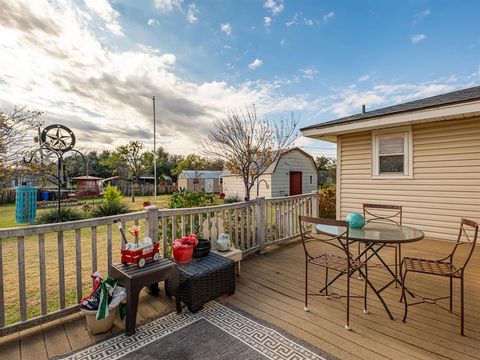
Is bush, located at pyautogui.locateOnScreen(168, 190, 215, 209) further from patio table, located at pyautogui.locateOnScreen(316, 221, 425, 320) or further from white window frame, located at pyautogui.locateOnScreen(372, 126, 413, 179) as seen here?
white window frame, located at pyautogui.locateOnScreen(372, 126, 413, 179)

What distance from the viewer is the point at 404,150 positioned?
5.18 metres

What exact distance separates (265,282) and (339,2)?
6.78 meters

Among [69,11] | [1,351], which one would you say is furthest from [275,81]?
[1,351]

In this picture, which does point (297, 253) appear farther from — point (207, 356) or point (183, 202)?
point (207, 356)

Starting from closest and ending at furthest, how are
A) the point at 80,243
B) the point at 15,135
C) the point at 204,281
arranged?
the point at 80,243
the point at 204,281
the point at 15,135

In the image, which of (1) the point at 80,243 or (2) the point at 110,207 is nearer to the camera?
(1) the point at 80,243

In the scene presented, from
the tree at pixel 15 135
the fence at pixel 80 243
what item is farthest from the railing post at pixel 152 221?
the tree at pixel 15 135

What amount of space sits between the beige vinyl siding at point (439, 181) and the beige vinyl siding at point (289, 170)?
33.6 ft

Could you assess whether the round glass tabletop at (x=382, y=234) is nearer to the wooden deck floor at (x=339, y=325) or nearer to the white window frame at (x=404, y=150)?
the wooden deck floor at (x=339, y=325)

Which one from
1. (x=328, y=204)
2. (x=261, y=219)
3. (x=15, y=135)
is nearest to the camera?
(x=261, y=219)

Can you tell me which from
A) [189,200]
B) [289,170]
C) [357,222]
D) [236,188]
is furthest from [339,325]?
[236,188]

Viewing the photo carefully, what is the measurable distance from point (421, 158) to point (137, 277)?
5.89 meters

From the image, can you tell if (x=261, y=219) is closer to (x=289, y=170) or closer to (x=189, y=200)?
(x=189, y=200)

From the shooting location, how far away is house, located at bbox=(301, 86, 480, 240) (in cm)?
447
